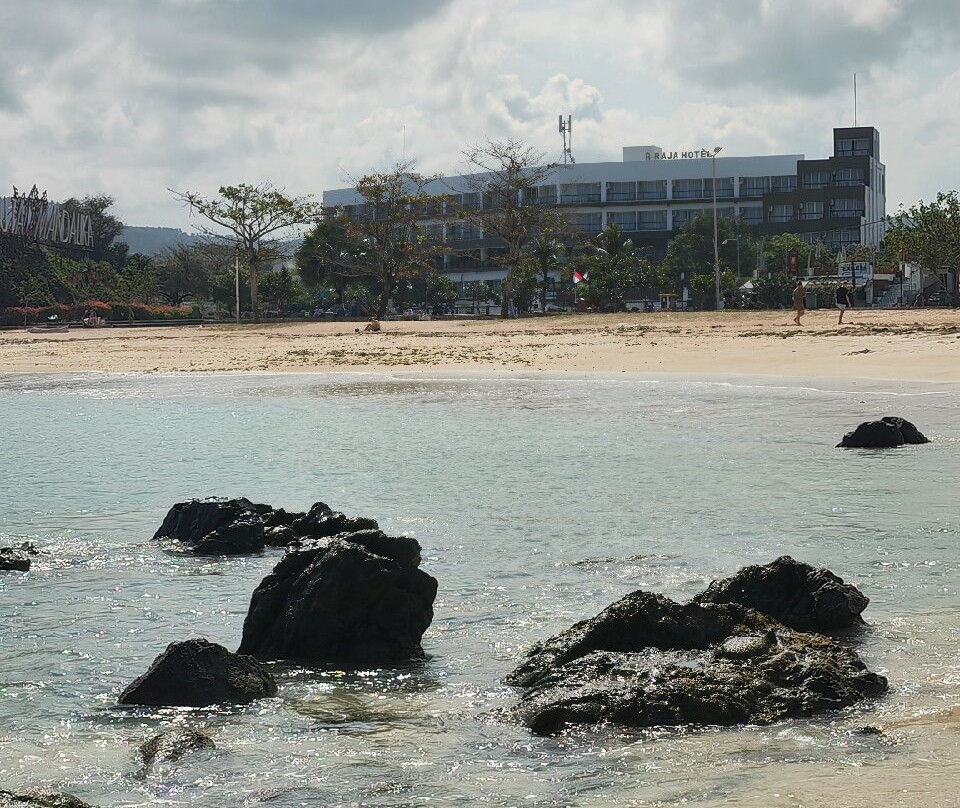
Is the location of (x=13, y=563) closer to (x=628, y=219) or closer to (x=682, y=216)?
(x=682, y=216)

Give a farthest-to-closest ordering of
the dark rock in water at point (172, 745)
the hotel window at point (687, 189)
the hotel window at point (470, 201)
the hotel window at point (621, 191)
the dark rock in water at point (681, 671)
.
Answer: the hotel window at point (470, 201) → the hotel window at point (621, 191) → the hotel window at point (687, 189) → the dark rock in water at point (681, 671) → the dark rock in water at point (172, 745)

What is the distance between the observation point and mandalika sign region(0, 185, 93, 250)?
78.4 metres

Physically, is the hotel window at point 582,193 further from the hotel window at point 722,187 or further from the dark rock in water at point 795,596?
the dark rock in water at point 795,596

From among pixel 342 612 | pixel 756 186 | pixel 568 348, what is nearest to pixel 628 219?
pixel 756 186

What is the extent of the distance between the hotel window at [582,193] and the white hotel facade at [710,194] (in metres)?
→ 0.10

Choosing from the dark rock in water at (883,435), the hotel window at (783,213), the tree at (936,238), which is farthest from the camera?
the hotel window at (783,213)

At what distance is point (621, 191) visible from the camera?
406ft

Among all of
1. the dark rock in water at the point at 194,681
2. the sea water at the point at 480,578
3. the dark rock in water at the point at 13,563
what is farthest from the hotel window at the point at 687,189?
the dark rock in water at the point at 194,681

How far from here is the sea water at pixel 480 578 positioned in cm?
531

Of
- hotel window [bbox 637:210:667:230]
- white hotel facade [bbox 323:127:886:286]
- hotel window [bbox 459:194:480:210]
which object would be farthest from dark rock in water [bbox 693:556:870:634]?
hotel window [bbox 459:194:480:210]

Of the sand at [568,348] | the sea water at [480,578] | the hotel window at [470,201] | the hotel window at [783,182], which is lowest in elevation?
the sea water at [480,578]

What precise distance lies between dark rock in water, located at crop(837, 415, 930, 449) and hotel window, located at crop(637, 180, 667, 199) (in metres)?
109

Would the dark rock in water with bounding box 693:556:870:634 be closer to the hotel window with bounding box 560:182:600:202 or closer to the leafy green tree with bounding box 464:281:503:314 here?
the leafy green tree with bounding box 464:281:503:314

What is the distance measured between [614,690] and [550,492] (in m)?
7.62
